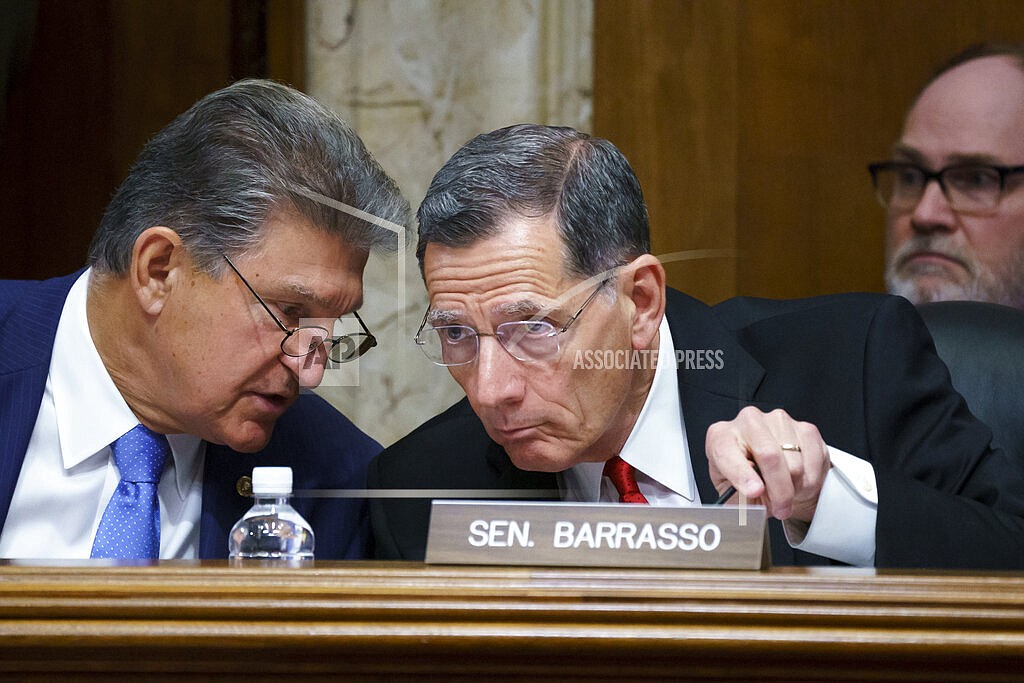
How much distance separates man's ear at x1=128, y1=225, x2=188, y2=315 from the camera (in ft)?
5.81

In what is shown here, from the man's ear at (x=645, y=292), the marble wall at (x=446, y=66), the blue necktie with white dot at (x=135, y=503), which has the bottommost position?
the blue necktie with white dot at (x=135, y=503)

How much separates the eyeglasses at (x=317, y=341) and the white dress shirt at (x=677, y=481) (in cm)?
34


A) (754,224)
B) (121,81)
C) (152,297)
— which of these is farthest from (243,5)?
(754,224)

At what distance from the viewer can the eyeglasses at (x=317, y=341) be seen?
166cm

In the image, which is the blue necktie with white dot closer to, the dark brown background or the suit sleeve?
the dark brown background

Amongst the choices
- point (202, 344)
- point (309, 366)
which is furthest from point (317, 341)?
point (202, 344)

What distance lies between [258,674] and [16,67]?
81.7 inches

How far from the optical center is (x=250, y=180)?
1.74 metres

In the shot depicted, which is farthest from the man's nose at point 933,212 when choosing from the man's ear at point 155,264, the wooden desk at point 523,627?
the wooden desk at point 523,627

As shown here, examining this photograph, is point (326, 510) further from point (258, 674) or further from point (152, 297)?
point (258, 674)

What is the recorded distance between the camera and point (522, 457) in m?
1.54

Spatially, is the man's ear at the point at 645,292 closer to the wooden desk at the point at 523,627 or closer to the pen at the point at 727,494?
the pen at the point at 727,494

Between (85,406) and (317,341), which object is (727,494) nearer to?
(317,341)

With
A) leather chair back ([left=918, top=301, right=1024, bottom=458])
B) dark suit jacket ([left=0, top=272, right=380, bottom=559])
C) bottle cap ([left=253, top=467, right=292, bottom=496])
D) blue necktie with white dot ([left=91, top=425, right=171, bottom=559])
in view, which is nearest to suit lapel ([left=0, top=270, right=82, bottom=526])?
dark suit jacket ([left=0, top=272, right=380, bottom=559])
